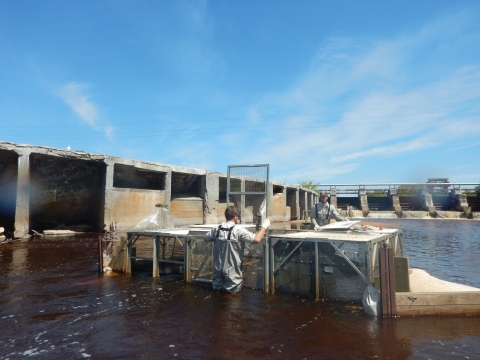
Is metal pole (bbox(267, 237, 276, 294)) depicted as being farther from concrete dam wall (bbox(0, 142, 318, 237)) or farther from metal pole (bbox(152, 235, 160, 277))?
concrete dam wall (bbox(0, 142, 318, 237))

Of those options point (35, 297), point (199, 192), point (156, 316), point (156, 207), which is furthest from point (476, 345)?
point (199, 192)

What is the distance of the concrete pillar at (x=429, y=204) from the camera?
37938 millimetres

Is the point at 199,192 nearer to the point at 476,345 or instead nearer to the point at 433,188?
the point at 476,345

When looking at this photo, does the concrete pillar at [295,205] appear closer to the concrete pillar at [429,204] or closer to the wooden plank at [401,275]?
the concrete pillar at [429,204]

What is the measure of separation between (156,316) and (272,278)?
2405 millimetres

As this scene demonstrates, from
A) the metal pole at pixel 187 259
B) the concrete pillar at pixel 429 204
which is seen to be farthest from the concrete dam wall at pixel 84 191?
the concrete pillar at pixel 429 204

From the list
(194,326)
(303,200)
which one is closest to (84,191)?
(194,326)

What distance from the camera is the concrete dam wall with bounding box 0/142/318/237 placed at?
14656mm

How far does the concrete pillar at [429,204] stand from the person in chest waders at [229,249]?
3803 centimetres

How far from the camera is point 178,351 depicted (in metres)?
4.32

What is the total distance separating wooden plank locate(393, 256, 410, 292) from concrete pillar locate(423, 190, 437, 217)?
122 feet

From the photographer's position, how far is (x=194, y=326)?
16.9 ft

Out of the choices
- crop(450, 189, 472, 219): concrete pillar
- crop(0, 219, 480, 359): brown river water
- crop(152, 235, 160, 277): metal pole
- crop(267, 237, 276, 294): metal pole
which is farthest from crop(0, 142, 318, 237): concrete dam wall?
crop(450, 189, 472, 219): concrete pillar

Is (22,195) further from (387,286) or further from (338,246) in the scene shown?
(387,286)
